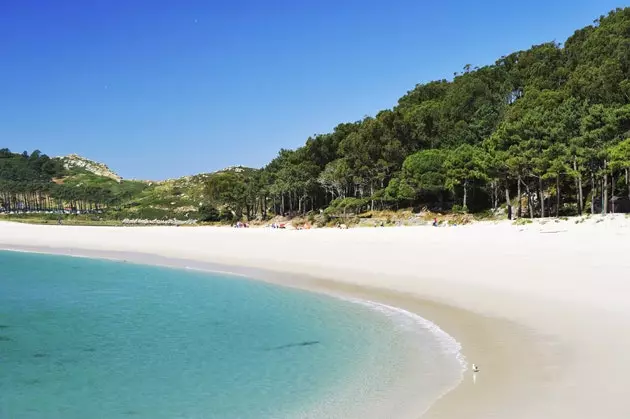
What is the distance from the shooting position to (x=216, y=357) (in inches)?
453

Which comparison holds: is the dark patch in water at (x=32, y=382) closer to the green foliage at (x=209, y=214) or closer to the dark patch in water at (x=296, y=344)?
the dark patch in water at (x=296, y=344)

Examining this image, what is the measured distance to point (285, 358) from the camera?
11.1 m

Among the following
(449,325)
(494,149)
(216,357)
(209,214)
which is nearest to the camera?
(216,357)

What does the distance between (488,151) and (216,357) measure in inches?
1539

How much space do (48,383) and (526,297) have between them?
12.1 meters

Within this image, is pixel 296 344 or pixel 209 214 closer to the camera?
pixel 296 344

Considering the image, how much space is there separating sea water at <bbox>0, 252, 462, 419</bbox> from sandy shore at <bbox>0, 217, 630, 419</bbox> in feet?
3.33

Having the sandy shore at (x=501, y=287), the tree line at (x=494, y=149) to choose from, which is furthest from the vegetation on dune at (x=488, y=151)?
the sandy shore at (x=501, y=287)

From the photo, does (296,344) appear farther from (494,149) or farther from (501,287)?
(494,149)

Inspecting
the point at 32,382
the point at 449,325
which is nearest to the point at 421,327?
the point at 449,325

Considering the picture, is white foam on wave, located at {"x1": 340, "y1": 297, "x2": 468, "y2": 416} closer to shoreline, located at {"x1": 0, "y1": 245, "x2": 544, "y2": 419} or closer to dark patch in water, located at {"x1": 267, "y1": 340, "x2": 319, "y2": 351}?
shoreline, located at {"x1": 0, "y1": 245, "x2": 544, "y2": 419}

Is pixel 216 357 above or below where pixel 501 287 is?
below

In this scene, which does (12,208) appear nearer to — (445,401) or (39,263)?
(39,263)

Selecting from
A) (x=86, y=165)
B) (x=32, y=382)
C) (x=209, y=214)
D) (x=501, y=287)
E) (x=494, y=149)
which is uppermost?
(x=86, y=165)
